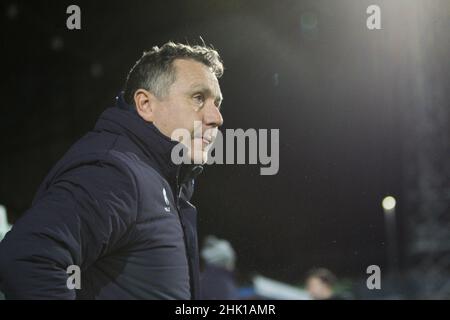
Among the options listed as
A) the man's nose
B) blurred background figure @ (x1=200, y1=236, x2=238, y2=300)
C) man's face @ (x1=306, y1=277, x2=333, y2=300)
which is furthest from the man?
man's face @ (x1=306, y1=277, x2=333, y2=300)

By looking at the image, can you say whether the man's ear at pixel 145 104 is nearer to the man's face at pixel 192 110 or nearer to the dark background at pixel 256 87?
the man's face at pixel 192 110

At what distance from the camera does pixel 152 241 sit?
110 cm

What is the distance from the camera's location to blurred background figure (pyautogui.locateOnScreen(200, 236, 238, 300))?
2566 millimetres

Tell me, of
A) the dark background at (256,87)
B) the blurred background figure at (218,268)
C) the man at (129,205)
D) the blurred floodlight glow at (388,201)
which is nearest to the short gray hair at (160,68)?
the man at (129,205)

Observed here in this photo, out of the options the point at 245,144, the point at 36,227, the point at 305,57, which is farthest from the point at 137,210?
the point at 305,57

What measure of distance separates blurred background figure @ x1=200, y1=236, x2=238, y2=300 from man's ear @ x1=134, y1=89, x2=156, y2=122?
1292mm

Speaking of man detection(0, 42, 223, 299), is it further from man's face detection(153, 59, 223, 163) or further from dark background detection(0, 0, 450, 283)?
dark background detection(0, 0, 450, 283)

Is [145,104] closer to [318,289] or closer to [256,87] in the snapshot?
[256,87]

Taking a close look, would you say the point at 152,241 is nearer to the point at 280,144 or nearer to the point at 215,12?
the point at 280,144

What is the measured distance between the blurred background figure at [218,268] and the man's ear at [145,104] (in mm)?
1292

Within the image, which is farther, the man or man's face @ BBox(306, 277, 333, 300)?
man's face @ BBox(306, 277, 333, 300)

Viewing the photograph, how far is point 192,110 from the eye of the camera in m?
1.38

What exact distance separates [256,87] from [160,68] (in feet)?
6.61
